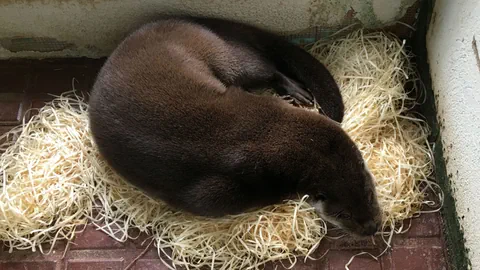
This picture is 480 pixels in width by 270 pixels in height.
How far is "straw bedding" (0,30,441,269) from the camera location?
7.61 ft

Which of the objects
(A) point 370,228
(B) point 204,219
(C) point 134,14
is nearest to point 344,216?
(A) point 370,228

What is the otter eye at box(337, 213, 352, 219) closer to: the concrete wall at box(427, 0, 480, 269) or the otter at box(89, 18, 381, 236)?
the otter at box(89, 18, 381, 236)

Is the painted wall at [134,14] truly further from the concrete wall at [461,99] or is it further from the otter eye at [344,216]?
the otter eye at [344,216]

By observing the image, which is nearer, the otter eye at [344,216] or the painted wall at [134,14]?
the otter eye at [344,216]

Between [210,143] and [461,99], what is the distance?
918mm

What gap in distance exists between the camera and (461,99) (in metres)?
2.25

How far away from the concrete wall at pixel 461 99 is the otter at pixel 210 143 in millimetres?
322

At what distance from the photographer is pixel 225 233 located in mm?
2322

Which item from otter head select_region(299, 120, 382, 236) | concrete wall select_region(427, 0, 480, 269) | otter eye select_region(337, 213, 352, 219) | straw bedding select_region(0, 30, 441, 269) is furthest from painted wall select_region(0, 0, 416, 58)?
otter eye select_region(337, 213, 352, 219)

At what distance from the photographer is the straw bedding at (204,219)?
232cm

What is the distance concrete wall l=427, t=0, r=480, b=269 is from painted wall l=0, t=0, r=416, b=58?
269mm

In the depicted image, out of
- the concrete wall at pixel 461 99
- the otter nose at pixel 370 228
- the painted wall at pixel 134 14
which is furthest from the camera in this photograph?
the painted wall at pixel 134 14

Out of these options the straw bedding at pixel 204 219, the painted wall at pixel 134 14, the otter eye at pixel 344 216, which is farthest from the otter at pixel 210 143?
the painted wall at pixel 134 14

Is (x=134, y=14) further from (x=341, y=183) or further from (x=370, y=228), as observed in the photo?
(x=370, y=228)
